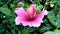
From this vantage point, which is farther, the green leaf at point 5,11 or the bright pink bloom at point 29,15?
the green leaf at point 5,11

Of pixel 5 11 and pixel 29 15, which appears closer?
pixel 29 15

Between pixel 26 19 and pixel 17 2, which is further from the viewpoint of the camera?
pixel 17 2

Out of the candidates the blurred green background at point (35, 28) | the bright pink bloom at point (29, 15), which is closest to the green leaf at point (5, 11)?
the blurred green background at point (35, 28)

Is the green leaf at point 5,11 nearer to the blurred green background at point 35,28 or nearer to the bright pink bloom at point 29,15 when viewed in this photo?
the blurred green background at point 35,28

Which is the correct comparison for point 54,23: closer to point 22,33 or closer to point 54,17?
point 54,17

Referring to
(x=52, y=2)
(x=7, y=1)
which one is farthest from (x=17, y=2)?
(x=52, y=2)

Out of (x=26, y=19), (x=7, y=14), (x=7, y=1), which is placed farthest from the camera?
(x=7, y=1)

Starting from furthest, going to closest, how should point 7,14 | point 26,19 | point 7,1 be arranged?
point 7,1
point 7,14
point 26,19

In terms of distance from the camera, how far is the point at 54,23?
0.81 m

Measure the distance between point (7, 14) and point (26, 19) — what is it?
0.48 ft

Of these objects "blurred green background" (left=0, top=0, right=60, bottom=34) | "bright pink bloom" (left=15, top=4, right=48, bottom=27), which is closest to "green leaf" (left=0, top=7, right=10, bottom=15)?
"blurred green background" (left=0, top=0, right=60, bottom=34)

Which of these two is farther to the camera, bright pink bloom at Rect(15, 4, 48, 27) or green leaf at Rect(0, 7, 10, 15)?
green leaf at Rect(0, 7, 10, 15)

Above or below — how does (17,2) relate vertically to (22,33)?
above

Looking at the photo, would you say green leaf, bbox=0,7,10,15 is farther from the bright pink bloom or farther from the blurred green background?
the bright pink bloom
